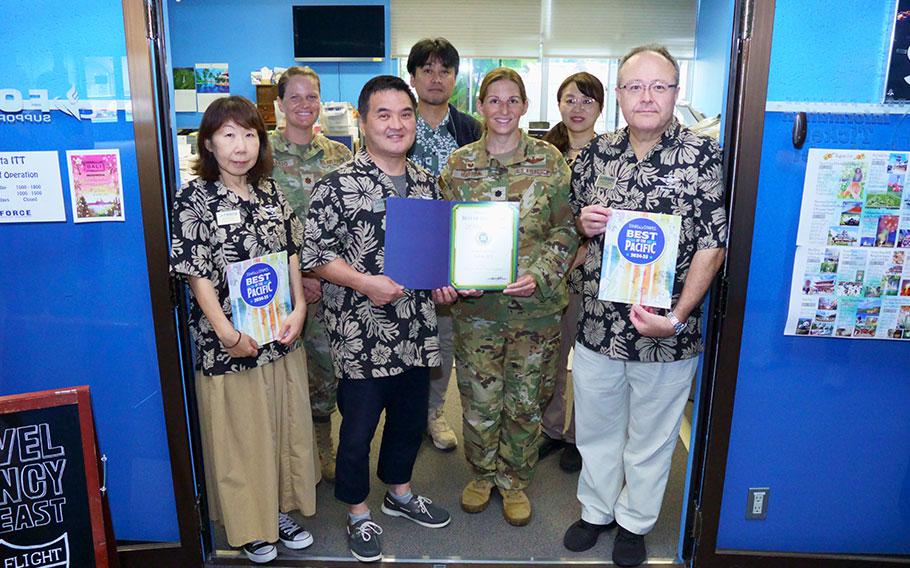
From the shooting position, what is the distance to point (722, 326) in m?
2.04

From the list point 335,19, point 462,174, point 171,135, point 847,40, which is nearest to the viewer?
point 847,40

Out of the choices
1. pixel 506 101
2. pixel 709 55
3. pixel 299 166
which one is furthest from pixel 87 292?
pixel 709 55

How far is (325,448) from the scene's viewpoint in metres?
2.90

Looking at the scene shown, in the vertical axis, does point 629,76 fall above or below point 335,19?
below

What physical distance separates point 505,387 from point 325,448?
91 centimetres

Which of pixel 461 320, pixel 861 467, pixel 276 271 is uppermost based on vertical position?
pixel 276 271

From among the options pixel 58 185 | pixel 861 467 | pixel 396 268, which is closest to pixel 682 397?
pixel 861 467

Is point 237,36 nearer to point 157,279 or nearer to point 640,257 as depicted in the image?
point 157,279

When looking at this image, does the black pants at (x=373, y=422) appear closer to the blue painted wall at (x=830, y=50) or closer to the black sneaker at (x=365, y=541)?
the black sneaker at (x=365, y=541)

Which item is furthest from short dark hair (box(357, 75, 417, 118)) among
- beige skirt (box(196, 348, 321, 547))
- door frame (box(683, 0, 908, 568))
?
door frame (box(683, 0, 908, 568))

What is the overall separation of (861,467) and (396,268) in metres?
1.63

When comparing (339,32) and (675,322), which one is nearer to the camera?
(675,322)

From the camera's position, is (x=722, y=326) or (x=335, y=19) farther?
(x=335, y=19)

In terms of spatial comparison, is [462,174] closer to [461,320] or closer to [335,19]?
[461,320]
